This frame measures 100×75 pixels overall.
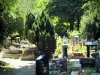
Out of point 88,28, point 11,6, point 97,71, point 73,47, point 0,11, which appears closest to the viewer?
point 97,71

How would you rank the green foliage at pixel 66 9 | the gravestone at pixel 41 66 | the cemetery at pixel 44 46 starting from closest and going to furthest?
the gravestone at pixel 41 66 < the cemetery at pixel 44 46 < the green foliage at pixel 66 9

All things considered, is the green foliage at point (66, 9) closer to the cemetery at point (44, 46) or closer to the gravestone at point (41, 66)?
the cemetery at point (44, 46)

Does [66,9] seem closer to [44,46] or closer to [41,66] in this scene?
[44,46]

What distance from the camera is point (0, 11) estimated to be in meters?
17.3

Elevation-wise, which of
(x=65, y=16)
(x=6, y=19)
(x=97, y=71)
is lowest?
(x=97, y=71)

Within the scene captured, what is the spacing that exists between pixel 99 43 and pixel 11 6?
5.71m

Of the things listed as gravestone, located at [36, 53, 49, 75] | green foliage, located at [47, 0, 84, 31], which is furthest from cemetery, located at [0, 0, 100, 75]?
green foliage, located at [47, 0, 84, 31]

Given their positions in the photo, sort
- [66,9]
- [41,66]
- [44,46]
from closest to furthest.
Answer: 1. [41,66]
2. [44,46]
3. [66,9]

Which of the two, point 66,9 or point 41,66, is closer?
point 41,66

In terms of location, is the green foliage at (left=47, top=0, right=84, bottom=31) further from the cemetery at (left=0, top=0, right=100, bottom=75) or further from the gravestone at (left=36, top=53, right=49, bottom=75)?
the gravestone at (left=36, top=53, right=49, bottom=75)

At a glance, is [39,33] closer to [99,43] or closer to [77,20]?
[99,43]

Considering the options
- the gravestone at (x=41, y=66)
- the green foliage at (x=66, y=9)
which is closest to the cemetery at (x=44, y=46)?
the gravestone at (x=41, y=66)

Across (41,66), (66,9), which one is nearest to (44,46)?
(41,66)

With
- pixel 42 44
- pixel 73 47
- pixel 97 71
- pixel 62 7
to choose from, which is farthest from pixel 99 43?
pixel 62 7
